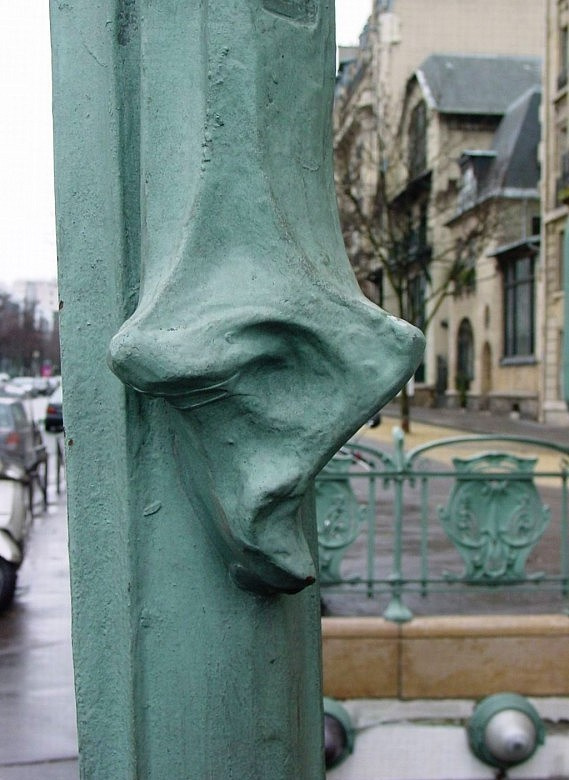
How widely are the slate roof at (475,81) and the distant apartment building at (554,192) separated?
11501mm

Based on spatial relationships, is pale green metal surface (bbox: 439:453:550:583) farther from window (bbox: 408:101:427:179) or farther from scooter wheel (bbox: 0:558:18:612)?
window (bbox: 408:101:427:179)

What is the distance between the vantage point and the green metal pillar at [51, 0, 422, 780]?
3.07ft

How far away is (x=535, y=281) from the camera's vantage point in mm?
36500

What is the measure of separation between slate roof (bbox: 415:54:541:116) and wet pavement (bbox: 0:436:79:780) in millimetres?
38889

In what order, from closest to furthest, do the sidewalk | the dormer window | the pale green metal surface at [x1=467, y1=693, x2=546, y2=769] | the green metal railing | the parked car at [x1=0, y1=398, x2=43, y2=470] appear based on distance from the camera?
1. the pale green metal surface at [x1=467, y1=693, x2=546, y2=769]
2. the green metal railing
3. the parked car at [x1=0, y1=398, x2=43, y2=470]
4. the sidewalk
5. the dormer window

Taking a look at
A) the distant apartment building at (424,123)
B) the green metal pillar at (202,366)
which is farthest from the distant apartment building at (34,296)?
the green metal pillar at (202,366)

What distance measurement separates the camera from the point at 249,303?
928mm

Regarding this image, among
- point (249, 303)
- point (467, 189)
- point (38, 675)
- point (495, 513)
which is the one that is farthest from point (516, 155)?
point (249, 303)

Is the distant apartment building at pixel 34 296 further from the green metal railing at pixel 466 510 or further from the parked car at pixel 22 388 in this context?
the green metal railing at pixel 466 510

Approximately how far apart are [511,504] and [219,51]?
460 cm

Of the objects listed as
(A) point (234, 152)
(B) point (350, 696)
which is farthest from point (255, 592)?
(B) point (350, 696)

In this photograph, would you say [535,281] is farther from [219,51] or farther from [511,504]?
[219,51]

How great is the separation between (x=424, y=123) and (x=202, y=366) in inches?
1562

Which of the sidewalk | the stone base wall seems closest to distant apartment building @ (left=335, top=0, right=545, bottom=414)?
the sidewalk
